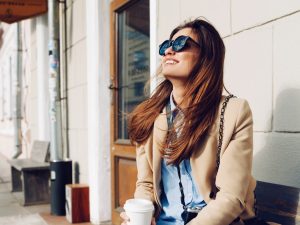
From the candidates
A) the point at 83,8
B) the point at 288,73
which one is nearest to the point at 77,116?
the point at 83,8

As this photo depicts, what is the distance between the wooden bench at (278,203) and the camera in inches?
67.9

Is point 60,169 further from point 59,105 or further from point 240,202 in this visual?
point 240,202

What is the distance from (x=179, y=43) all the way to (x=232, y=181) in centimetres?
62

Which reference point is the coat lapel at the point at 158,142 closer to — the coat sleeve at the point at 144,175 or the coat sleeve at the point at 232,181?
the coat sleeve at the point at 144,175

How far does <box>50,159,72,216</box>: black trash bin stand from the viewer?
5016 millimetres

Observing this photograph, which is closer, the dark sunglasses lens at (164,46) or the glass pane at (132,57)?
the dark sunglasses lens at (164,46)

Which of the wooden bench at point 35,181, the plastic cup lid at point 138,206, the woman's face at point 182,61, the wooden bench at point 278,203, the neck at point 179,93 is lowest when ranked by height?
the wooden bench at point 35,181

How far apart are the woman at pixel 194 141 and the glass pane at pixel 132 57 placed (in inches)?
80.9

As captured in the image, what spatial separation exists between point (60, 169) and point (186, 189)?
3572mm

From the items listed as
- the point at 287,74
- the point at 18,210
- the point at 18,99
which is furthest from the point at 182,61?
the point at 18,99

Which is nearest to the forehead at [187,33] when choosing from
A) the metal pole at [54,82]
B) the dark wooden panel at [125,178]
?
the dark wooden panel at [125,178]

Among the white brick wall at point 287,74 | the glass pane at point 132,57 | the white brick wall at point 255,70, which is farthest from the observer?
the glass pane at point 132,57

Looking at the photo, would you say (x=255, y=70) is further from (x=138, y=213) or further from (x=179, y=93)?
(x=138, y=213)

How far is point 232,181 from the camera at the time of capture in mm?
1523
